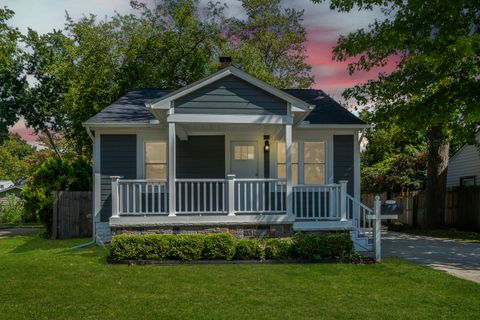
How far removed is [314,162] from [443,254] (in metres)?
4.23

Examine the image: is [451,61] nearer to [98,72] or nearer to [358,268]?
[358,268]

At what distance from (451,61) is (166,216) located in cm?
881

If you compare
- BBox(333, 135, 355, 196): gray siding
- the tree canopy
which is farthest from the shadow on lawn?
the tree canopy

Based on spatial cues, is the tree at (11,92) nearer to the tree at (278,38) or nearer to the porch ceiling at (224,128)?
the tree at (278,38)

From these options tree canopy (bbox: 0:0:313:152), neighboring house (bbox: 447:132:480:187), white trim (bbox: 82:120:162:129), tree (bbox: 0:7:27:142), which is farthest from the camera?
tree (bbox: 0:7:27:142)

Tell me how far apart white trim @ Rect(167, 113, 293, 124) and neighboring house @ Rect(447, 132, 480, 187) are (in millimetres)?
13681

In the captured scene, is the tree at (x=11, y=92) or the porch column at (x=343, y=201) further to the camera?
the tree at (x=11, y=92)

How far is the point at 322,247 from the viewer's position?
392 inches

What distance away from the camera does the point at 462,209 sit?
19781 millimetres

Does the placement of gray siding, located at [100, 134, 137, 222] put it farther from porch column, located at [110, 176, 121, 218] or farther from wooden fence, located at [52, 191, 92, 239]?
wooden fence, located at [52, 191, 92, 239]

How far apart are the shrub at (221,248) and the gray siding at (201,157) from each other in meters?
3.97

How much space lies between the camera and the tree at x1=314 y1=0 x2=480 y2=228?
12562 mm

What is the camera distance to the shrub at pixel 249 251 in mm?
9922

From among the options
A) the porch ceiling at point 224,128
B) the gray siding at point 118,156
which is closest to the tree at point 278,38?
the porch ceiling at point 224,128
